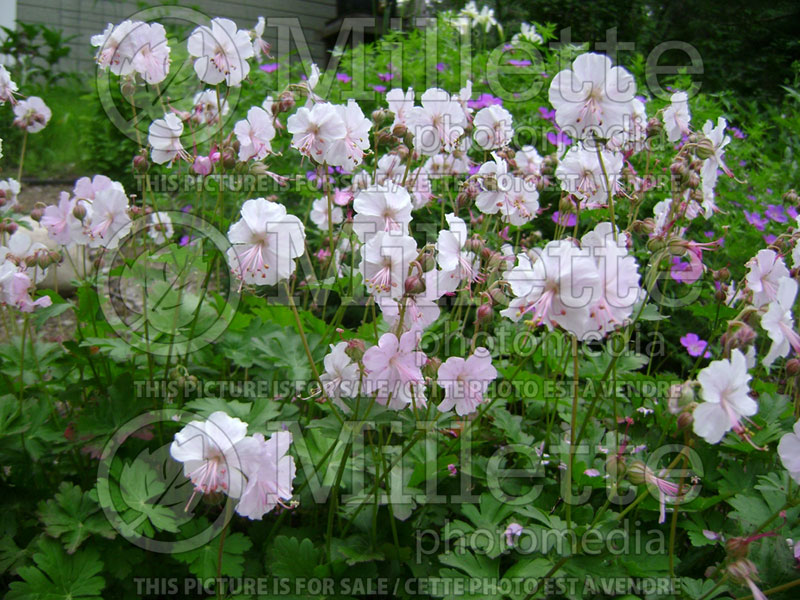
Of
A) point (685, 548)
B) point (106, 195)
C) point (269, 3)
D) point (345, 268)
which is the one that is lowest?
point (685, 548)

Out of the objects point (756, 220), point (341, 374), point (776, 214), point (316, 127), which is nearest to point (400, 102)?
point (316, 127)

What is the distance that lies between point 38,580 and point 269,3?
11293mm

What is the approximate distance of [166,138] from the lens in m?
2.09

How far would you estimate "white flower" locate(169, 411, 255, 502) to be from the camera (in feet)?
4.08

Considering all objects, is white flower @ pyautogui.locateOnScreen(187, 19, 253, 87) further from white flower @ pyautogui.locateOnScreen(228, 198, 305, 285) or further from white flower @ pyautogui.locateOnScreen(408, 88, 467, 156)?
white flower @ pyautogui.locateOnScreen(228, 198, 305, 285)

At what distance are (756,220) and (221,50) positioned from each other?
103 inches

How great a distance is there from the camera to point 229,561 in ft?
5.32

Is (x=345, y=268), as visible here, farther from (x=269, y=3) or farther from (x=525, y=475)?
(x=269, y=3)

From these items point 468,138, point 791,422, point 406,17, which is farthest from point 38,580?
point 406,17

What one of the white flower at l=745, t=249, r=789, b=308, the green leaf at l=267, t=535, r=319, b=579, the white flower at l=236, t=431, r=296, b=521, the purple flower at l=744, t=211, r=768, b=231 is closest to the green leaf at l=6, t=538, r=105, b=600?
the green leaf at l=267, t=535, r=319, b=579

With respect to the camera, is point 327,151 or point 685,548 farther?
point 685,548

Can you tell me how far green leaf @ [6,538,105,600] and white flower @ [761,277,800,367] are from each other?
5.27ft

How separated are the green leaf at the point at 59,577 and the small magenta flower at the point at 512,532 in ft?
3.34

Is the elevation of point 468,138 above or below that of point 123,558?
above
